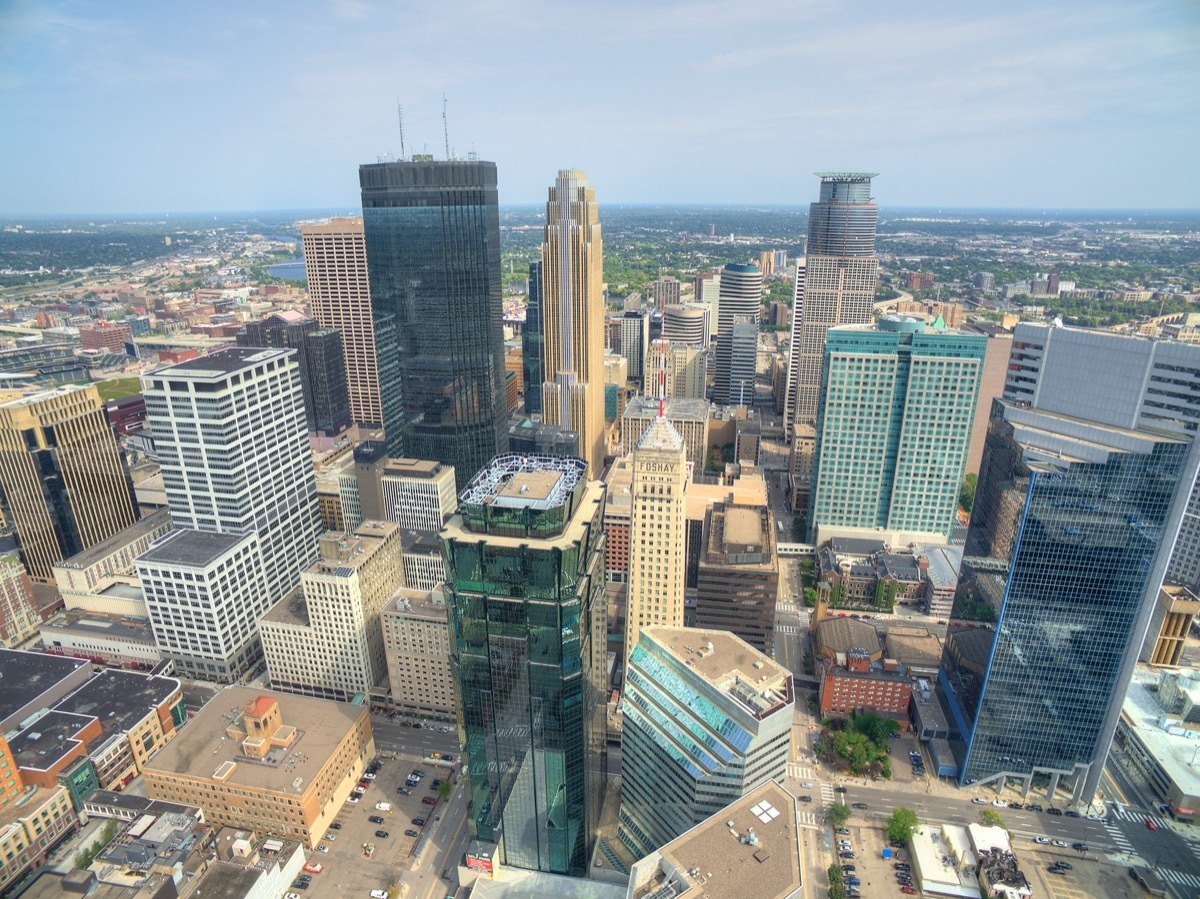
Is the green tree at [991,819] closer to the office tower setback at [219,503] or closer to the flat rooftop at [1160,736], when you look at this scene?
the flat rooftop at [1160,736]

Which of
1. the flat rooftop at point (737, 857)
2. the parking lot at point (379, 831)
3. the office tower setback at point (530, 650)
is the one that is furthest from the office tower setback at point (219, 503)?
the flat rooftop at point (737, 857)

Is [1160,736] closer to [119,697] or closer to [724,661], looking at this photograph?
[724,661]

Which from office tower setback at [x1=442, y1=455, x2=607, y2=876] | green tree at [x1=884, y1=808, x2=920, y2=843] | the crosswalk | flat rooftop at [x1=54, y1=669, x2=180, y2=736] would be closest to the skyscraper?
flat rooftop at [x1=54, y1=669, x2=180, y2=736]

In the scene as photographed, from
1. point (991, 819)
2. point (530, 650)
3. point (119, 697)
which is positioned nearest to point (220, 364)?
point (119, 697)

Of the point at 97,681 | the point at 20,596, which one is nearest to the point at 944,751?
the point at 97,681

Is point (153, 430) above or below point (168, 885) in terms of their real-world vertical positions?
above

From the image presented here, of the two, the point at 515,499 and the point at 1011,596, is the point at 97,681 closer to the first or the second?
the point at 515,499
